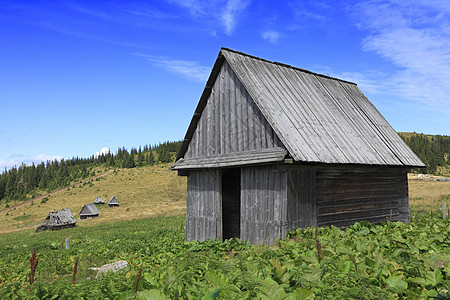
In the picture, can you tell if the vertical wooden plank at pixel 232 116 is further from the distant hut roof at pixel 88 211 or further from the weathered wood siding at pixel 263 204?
the distant hut roof at pixel 88 211

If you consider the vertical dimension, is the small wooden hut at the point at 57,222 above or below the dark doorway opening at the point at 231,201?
below

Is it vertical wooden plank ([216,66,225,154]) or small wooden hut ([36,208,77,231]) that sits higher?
vertical wooden plank ([216,66,225,154])

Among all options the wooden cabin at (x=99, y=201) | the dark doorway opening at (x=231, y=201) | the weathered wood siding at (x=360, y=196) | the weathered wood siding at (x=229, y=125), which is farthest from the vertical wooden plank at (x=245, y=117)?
the wooden cabin at (x=99, y=201)

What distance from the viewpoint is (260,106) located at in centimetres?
1149

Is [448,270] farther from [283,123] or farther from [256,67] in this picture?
[256,67]

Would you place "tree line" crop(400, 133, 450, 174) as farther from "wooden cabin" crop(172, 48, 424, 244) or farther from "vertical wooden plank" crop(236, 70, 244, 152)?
"vertical wooden plank" crop(236, 70, 244, 152)

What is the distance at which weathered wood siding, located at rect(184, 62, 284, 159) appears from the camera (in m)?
11.8

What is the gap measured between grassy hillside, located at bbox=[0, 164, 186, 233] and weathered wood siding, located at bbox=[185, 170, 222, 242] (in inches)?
1558

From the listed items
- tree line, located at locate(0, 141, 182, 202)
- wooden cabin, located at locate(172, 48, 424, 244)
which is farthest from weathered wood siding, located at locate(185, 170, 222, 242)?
tree line, located at locate(0, 141, 182, 202)

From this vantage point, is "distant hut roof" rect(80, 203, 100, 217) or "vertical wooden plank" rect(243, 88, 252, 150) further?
"distant hut roof" rect(80, 203, 100, 217)

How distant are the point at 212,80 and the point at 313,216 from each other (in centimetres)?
644

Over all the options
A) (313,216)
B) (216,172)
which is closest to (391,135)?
(313,216)

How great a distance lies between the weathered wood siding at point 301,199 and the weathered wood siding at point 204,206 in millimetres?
3268

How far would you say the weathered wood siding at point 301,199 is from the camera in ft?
35.1
